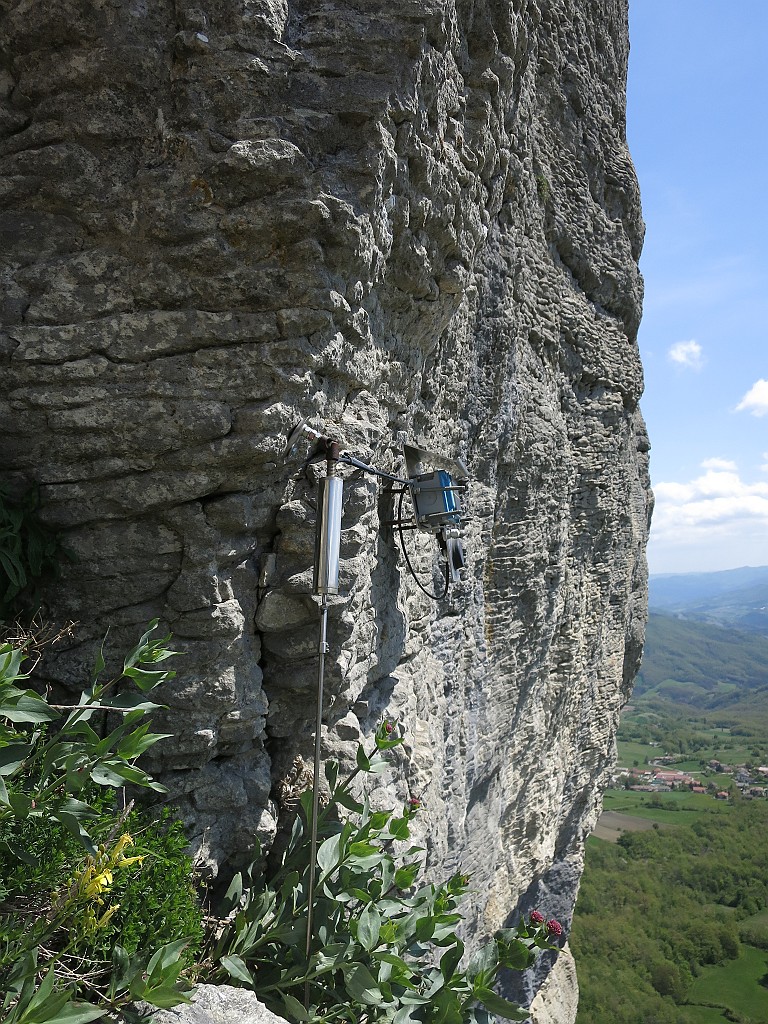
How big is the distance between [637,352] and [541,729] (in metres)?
6.25

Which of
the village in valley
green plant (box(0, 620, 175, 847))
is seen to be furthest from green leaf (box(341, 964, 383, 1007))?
the village in valley

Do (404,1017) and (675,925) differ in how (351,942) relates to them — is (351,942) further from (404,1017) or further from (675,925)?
(675,925)

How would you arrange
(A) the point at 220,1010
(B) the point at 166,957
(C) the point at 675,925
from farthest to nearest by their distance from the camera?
(C) the point at 675,925
(A) the point at 220,1010
(B) the point at 166,957

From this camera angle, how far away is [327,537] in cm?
312

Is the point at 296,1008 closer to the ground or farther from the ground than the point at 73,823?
closer to the ground

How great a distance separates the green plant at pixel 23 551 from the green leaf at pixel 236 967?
156cm

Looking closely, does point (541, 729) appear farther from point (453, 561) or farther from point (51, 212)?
point (51, 212)

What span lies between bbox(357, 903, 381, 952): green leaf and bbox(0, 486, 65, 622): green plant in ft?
5.97

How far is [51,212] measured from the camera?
3.12 m

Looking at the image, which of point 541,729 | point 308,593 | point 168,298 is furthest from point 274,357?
point 541,729

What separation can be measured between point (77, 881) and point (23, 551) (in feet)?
4.80

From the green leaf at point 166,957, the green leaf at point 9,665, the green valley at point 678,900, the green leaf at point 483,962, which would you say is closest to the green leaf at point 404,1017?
the green leaf at point 483,962

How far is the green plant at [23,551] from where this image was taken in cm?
289

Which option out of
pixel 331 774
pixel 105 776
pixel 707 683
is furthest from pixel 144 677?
pixel 707 683
